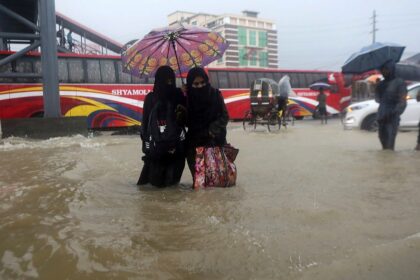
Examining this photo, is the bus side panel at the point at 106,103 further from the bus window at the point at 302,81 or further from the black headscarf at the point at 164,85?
the black headscarf at the point at 164,85

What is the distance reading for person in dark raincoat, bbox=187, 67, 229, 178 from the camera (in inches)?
185

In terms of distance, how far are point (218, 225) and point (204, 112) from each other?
1.54 metres

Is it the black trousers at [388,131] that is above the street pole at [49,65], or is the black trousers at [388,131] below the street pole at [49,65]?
below

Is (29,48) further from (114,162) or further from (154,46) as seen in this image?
(154,46)

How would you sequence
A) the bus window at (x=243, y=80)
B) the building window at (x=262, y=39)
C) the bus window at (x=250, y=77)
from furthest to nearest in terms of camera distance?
the building window at (x=262, y=39), the bus window at (x=250, y=77), the bus window at (x=243, y=80)

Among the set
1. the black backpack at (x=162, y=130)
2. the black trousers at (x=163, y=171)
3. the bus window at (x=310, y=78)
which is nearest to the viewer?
the black backpack at (x=162, y=130)

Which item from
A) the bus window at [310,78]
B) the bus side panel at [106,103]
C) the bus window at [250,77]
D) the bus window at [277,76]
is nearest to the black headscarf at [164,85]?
the bus side panel at [106,103]

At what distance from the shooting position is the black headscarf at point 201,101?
15.5 feet

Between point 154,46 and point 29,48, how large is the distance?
7.93 metres

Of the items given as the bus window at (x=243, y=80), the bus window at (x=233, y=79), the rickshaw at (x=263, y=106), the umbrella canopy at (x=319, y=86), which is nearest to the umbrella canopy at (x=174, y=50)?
the rickshaw at (x=263, y=106)

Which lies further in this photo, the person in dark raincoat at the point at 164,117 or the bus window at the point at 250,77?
the bus window at the point at 250,77

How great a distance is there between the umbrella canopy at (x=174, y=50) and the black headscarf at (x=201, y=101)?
863mm

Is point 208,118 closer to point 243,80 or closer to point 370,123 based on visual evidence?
point 370,123

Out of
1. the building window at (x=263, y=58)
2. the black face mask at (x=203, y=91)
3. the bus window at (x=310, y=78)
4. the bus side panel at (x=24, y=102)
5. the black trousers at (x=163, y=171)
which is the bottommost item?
the black trousers at (x=163, y=171)
